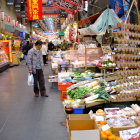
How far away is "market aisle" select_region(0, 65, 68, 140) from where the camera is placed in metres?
4.79

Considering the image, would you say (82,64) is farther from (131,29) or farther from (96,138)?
(96,138)

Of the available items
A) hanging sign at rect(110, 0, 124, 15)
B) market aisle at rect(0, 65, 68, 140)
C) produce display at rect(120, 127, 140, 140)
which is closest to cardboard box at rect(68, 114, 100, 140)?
produce display at rect(120, 127, 140, 140)

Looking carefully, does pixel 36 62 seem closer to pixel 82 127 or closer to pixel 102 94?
pixel 102 94

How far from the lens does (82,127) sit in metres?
4.01

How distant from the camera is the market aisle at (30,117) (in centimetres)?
479

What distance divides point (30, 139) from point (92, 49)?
562cm

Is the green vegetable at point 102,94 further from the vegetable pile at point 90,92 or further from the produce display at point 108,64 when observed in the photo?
the produce display at point 108,64

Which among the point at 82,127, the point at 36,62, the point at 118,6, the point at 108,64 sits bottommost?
the point at 82,127

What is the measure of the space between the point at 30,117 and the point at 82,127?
2.24 metres

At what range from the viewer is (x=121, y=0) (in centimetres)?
948

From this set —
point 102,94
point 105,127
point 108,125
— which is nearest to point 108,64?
point 102,94

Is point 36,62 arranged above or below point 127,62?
below

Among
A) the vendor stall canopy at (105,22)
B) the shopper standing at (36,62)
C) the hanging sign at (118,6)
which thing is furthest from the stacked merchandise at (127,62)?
the hanging sign at (118,6)

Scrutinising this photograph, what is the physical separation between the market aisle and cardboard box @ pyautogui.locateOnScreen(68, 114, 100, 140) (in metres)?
0.69
